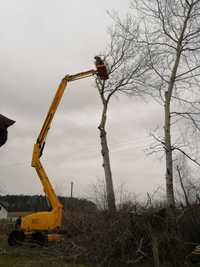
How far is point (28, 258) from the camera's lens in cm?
1035

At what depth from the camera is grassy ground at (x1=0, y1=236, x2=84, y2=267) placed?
9336 mm

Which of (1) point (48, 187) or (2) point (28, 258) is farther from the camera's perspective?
(1) point (48, 187)

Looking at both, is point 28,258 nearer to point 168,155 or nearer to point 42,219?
point 42,219

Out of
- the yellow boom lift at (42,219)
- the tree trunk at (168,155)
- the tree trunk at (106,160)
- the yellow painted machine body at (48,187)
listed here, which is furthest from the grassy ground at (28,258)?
the tree trunk at (106,160)

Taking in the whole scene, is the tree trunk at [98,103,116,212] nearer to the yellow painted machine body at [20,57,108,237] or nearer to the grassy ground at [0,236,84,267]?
the yellow painted machine body at [20,57,108,237]

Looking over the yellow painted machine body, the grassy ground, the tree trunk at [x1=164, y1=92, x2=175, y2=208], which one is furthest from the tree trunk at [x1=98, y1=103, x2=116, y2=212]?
the grassy ground

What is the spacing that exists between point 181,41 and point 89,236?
31.4 ft

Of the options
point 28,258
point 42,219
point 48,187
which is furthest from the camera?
point 48,187

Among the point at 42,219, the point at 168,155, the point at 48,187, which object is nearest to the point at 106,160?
the point at 168,155

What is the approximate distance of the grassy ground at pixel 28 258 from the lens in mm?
9336

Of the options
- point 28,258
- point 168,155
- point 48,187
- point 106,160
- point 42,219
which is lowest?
point 28,258

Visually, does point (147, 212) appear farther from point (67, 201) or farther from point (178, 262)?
point (67, 201)

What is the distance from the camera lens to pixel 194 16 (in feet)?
51.4

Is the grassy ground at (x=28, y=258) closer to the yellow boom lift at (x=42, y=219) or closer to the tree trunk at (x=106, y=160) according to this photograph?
the yellow boom lift at (x=42, y=219)
